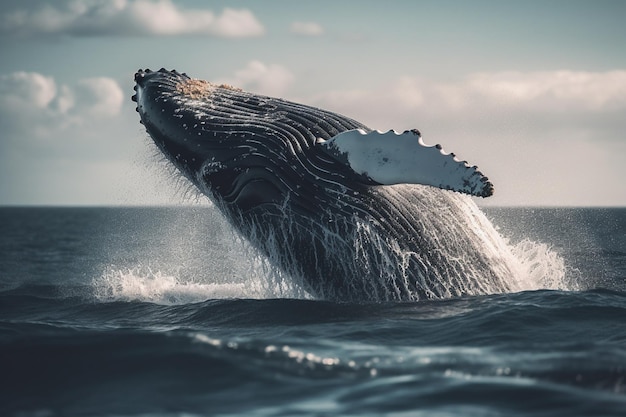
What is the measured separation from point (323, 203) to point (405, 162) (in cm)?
118

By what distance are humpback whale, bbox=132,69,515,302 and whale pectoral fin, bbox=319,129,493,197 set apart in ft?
0.08

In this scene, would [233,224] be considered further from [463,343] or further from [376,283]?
[463,343]

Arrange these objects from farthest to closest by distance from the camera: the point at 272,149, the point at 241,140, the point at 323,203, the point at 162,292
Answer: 1. the point at 162,292
2. the point at 241,140
3. the point at 272,149
4. the point at 323,203

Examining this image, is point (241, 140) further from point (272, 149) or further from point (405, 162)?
point (405, 162)

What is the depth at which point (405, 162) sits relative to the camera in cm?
858

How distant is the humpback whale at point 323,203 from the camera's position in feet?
30.8

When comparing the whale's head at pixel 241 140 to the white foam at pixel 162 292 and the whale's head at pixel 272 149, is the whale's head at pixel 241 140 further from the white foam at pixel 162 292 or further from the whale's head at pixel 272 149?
the white foam at pixel 162 292

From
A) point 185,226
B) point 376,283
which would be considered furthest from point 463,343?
point 185,226

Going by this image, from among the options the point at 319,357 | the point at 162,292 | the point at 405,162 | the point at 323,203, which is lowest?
the point at 319,357

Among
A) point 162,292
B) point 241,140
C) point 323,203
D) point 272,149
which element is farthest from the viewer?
point 162,292

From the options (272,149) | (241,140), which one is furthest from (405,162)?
(241,140)

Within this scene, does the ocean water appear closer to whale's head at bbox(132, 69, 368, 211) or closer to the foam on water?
the foam on water

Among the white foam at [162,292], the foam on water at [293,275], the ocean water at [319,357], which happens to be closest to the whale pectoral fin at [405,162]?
the foam on water at [293,275]

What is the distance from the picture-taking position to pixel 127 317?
10812 millimetres
